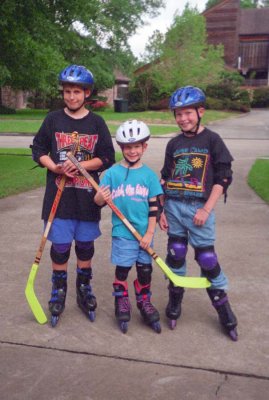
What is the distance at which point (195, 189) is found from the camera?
3535 millimetres

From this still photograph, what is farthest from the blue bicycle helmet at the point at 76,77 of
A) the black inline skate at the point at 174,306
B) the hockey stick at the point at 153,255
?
the black inline skate at the point at 174,306

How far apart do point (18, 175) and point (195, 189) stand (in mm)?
7545

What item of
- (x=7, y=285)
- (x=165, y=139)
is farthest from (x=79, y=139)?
(x=165, y=139)

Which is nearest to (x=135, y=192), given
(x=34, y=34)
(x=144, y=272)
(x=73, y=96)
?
(x=144, y=272)

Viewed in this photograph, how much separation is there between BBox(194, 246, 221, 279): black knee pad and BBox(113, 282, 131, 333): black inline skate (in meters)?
0.62

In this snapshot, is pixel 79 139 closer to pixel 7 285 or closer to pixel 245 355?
pixel 7 285

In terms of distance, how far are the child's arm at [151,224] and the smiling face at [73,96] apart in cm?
91

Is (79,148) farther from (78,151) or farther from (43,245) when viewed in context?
(43,245)

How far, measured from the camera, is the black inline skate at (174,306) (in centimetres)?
365

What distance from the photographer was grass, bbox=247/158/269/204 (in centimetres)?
872

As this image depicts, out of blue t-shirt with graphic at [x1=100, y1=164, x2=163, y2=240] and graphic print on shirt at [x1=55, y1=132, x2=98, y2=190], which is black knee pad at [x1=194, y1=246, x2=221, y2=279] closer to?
blue t-shirt with graphic at [x1=100, y1=164, x2=163, y2=240]

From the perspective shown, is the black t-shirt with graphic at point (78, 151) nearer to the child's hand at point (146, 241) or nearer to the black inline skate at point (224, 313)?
the child's hand at point (146, 241)

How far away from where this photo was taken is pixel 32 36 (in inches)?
451

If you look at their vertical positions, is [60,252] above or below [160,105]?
below
